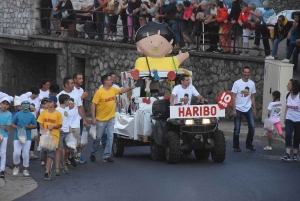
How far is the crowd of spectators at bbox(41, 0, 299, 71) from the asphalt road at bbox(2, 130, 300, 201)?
6.96m

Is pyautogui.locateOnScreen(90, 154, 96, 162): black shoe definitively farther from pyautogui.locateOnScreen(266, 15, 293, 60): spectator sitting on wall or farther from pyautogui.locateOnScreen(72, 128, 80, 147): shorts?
pyautogui.locateOnScreen(266, 15, 293, 60): spectator sitting on wall

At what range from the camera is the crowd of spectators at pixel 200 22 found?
75.9 feet

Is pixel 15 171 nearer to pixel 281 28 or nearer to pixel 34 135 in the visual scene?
pixel 34 135

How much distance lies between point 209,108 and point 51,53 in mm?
17080

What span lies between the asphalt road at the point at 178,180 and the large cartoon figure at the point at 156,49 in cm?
206

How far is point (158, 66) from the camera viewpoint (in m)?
17.7

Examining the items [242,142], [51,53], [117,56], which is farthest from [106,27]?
[242,142]

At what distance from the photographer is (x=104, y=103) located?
1598 centimetres

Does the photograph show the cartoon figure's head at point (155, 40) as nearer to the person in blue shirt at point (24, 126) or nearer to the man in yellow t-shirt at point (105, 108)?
the man in yellow t-shirt at point (105, 108)

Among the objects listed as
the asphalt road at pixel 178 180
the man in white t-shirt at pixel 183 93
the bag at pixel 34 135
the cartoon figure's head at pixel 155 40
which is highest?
the cartoon figure's head at pixel 155 40

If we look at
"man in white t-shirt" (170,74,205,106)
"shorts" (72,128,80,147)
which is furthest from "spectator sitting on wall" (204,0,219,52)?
"shorts" (72,128,80,147)

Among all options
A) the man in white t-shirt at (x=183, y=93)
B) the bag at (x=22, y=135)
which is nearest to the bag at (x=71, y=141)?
the bag at (x=22, y=135)

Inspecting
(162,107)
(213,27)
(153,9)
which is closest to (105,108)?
(162,107)

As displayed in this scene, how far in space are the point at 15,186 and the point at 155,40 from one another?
18.8ft
